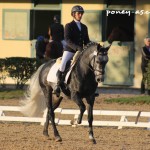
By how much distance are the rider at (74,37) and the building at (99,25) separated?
465 inches

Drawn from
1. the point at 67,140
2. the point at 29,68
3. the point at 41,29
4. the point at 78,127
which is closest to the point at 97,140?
the point at 67,140

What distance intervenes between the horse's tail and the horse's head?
105 inches

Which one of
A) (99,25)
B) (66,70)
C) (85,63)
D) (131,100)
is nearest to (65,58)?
(66,70)

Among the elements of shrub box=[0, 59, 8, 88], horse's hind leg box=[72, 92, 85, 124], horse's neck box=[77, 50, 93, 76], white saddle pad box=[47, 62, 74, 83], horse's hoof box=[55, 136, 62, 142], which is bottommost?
horse's hoof box=[55, 136, 62, 142]

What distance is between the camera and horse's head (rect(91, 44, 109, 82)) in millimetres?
13406

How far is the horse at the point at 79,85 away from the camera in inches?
536

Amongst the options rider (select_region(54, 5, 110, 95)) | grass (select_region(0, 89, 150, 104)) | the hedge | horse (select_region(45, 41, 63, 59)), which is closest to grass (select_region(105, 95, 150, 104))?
grass (select_region(0, 89, 150, 104))

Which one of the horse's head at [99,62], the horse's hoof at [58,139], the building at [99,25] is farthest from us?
the building at [99,25]

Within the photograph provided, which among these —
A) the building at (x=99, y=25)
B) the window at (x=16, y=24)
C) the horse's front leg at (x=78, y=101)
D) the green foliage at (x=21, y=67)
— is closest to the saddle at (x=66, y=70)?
the horse's front leg at (x=78, y=101)

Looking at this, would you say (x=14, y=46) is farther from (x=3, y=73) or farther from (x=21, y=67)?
(x=21, y=67)

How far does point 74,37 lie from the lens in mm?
14688

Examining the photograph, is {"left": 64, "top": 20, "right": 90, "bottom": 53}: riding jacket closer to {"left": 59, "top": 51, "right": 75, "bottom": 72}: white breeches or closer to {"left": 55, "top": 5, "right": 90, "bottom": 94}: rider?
{"left": 55, "top": 5, "right": 90, "bottom": 94}: rider

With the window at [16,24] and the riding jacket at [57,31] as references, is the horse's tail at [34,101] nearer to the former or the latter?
the riding jacket at [57,31]

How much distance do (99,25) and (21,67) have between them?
3997 mm
